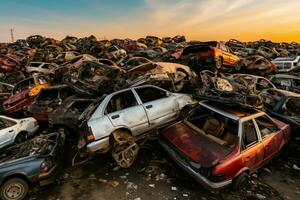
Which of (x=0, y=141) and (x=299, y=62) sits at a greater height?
(x=299, y=62)

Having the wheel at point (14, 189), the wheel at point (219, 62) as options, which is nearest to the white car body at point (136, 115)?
the wheel at point (14, 189)

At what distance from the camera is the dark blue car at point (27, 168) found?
5.10 meters

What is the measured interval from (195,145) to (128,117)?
191cm

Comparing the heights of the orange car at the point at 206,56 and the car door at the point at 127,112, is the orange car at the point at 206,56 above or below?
above

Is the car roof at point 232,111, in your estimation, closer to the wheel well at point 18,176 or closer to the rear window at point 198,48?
the wheel well at point 18,176

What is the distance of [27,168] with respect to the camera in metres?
5.25

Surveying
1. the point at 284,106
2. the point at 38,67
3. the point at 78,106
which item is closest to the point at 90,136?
the point at 78,106

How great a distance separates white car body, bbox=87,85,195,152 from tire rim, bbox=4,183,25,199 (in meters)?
1.61

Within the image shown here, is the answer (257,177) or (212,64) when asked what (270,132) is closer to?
(257,177)

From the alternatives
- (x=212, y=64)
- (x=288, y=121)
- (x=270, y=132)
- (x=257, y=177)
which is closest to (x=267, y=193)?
(x=257, y=177)

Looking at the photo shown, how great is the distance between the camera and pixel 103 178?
6055mm

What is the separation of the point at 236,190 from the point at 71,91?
22.4ft

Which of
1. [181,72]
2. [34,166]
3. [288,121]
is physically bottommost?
[34,166]

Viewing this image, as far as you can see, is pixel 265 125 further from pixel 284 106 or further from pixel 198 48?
pixel 198 48
